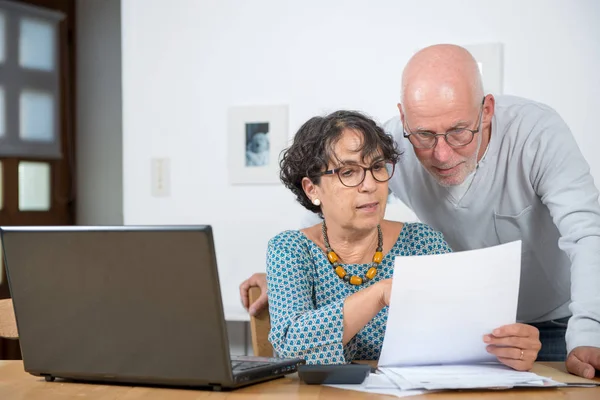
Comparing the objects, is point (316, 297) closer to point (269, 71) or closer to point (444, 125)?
point (444, 125)

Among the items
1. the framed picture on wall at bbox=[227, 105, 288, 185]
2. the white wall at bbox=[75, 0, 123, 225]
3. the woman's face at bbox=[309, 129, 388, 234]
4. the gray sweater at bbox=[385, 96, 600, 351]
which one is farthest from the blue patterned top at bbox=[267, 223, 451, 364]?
the white wall at bbox=[75, 0, 123, 225]

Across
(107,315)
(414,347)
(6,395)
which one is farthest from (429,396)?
(6,395)

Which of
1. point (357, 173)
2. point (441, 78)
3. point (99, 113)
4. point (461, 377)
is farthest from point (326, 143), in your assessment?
point (99, 113)

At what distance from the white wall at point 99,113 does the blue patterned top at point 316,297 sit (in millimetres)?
3742

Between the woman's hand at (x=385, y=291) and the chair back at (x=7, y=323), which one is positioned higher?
the woman's hand at (x=385, y=291)

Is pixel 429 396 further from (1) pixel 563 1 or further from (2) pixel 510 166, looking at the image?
(1) pixel 563 1

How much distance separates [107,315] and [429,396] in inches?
21.6

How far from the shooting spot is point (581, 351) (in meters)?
1.51

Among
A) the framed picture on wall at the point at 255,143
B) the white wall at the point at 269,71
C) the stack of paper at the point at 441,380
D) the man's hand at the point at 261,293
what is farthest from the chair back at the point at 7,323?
the framed picture on wall at the point at 255,143

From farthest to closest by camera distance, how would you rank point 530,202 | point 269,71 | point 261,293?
point 269,71, point 530,202, point 261,293

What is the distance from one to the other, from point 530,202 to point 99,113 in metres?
3.93

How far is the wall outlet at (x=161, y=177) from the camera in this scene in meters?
3.82

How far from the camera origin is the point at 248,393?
1308 mm

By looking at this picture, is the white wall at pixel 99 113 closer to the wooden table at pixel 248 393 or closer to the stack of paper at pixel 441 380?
the wooden table at pixel 248 393
